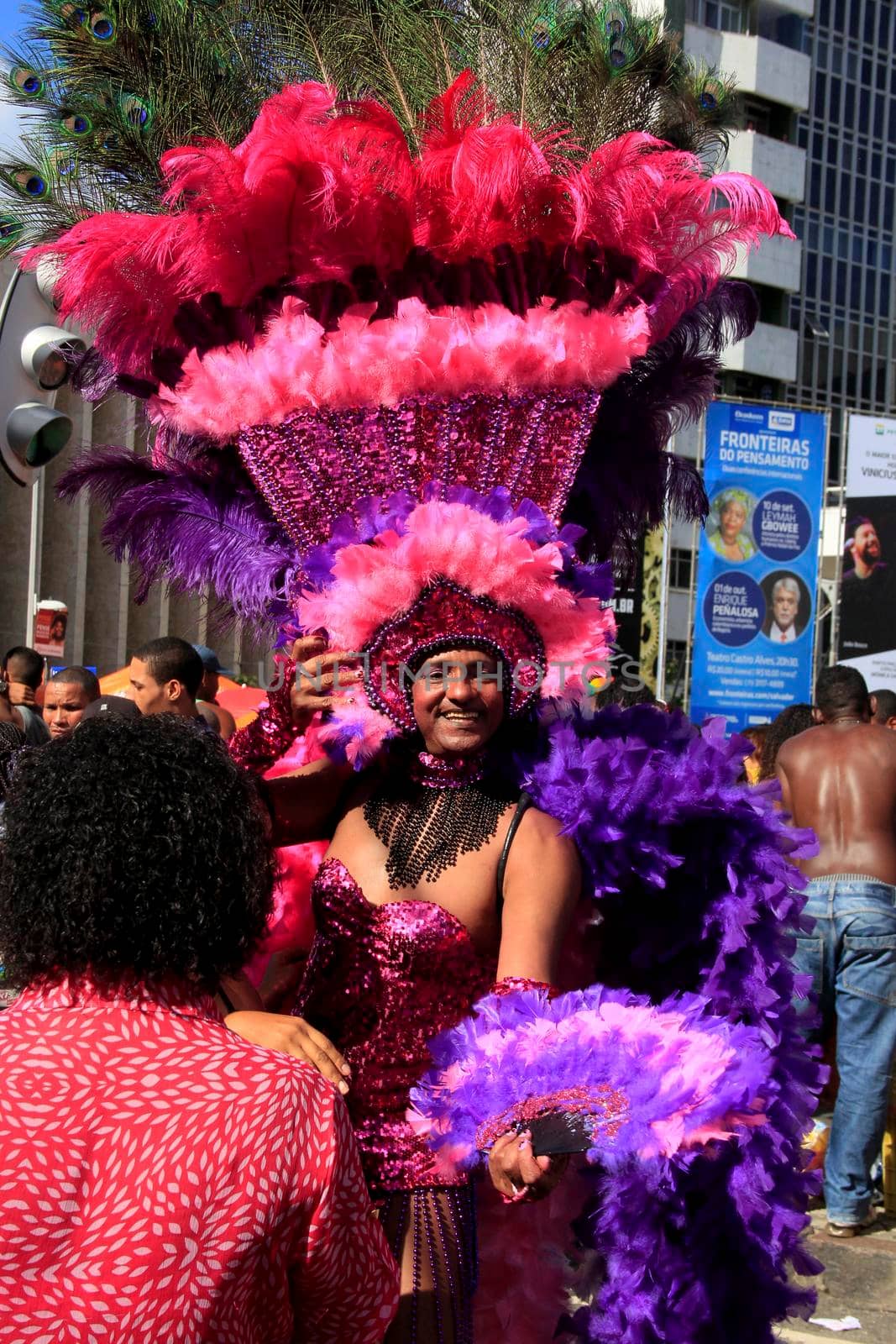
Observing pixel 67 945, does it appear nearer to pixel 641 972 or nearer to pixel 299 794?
pixel 299 794

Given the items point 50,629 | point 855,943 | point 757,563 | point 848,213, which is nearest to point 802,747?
point 855,943

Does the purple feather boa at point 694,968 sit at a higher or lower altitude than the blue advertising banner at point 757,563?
lower

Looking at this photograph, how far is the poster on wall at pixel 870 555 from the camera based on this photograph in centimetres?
1294

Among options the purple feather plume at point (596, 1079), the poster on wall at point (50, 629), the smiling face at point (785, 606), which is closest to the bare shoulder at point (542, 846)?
the purple feather plume at point (596, 1079)

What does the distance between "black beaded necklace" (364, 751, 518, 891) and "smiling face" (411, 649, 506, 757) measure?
0.06 m

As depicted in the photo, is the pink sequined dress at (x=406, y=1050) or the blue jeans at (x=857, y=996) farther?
the blue jeans at (x=857, y=996)

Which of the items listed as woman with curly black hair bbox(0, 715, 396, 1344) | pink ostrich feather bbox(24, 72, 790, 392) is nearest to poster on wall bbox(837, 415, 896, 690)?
pink ostrich feather bbox(24, 72, 790, 392)

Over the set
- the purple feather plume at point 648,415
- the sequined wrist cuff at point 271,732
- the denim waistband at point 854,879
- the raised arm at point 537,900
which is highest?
the purple feather plume at point 648,415

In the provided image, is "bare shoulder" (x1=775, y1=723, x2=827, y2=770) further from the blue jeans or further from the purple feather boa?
the purple feather boa

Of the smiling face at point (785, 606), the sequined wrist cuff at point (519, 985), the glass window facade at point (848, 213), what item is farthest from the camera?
the glass window facade at point (848, 213)

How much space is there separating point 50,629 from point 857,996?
264 inches

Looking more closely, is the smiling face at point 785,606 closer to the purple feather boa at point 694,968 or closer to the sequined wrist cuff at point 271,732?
the purple feather boa at point 694,968

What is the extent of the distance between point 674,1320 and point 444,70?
2.52 meters

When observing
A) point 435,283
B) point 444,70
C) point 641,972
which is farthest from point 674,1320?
point 444,70
